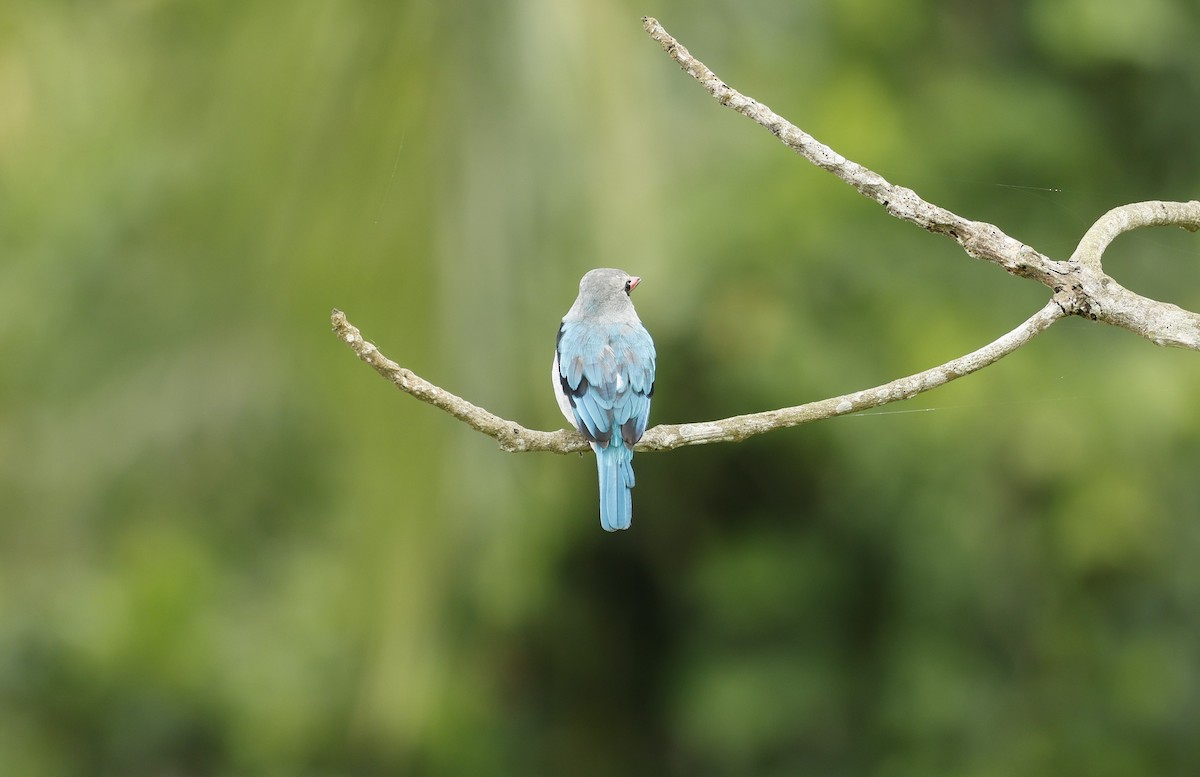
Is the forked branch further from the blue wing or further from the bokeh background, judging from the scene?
the bokeh background

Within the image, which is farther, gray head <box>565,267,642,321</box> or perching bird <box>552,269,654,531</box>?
gray head <box>565,267,642,321</box>

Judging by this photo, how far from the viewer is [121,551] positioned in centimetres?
761

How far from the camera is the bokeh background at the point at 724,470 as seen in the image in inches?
268

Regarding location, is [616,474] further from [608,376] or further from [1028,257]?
[1028,257]

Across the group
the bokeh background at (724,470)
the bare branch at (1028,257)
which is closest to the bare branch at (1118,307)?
the bare branch at (1028,257)

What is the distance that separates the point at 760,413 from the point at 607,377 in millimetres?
528

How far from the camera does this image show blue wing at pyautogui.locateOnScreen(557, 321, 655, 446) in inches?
91.5

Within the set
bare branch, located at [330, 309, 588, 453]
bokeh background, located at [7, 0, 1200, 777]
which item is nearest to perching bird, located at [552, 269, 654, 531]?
bare branch, located at [330, 309, 588, 453]

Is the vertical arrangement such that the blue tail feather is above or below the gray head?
below

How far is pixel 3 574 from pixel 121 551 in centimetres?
115

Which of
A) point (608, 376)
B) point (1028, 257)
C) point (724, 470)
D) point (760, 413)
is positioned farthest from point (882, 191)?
point (724, 470)

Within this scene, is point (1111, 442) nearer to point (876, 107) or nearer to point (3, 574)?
point (876, 107)

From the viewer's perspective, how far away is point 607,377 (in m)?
2.35

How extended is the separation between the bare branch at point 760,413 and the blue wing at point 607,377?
1.02ft
